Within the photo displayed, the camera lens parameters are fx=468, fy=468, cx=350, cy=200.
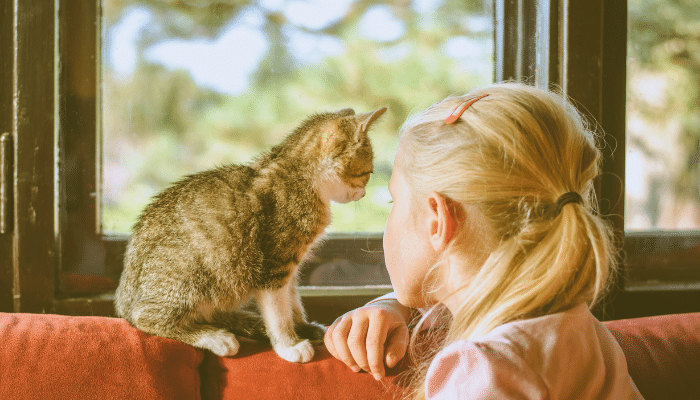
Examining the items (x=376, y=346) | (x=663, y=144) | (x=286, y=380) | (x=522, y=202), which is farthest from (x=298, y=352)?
(x=663, y=144)

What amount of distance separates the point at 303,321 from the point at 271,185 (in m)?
0.31

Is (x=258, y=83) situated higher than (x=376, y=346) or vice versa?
(x=258, y=83)

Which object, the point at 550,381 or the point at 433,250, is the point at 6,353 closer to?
the point at 433,250

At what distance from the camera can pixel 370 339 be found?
2.66 ft

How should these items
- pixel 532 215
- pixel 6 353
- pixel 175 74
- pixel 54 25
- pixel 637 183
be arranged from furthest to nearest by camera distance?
pixel 637 183, pixel 175 74, pixel 54 25, pixel 6 353, pixel 532 215

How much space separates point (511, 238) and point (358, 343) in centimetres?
32

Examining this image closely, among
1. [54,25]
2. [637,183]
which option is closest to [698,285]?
[637,183]

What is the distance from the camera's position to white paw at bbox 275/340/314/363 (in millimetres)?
861

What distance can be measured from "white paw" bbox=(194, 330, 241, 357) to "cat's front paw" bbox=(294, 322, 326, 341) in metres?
0.16

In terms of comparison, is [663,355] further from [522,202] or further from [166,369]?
[166,369]

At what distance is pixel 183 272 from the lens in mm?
881

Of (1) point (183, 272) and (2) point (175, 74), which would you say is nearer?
(1) point (183, 272)

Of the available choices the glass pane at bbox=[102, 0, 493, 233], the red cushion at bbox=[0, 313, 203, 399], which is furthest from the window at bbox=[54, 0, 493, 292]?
the red cushion at bbox=[0, 313, 203, 399]

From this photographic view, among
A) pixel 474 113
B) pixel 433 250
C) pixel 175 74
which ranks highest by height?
pixel 175 74
